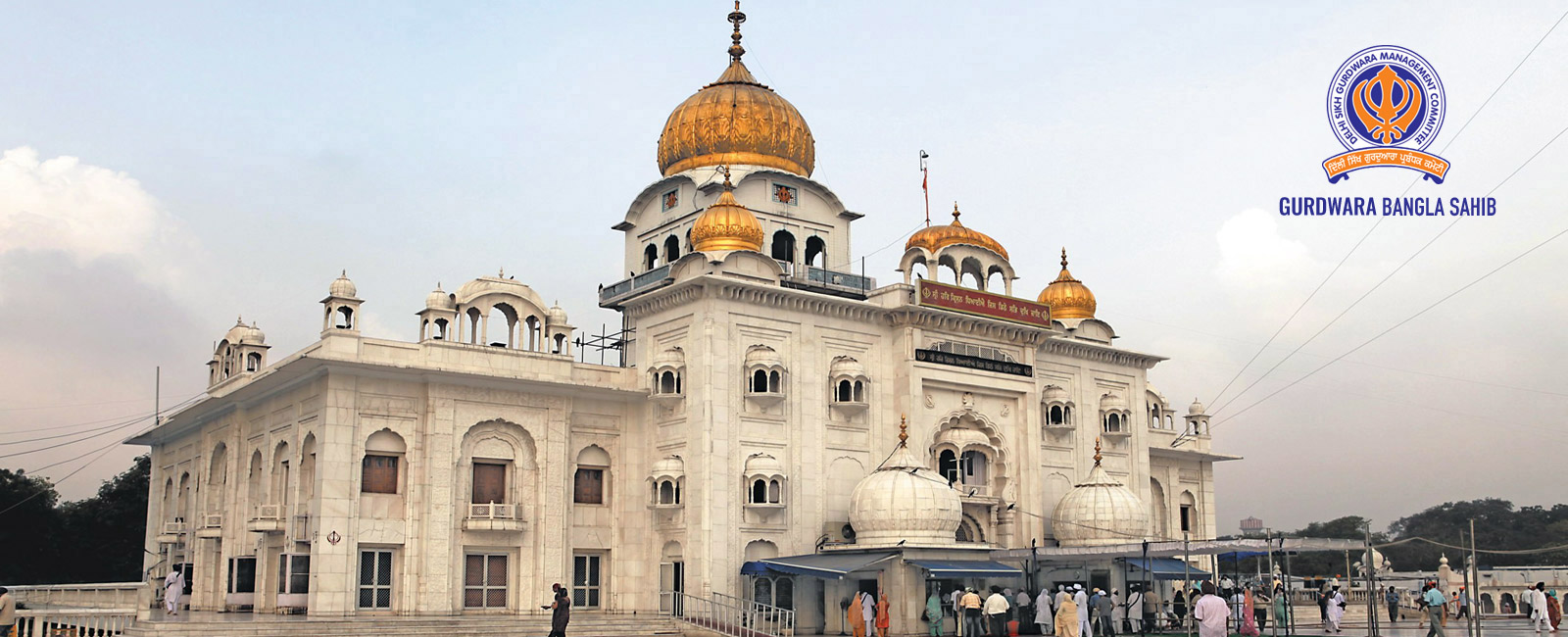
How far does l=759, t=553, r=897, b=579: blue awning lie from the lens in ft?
96.5

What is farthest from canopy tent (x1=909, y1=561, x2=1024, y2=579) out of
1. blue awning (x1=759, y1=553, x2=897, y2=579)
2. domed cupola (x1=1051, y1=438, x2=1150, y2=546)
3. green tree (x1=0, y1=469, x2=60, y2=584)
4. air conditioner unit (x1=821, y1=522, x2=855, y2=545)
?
green tree (x1=0, y1=469, x2=60, y2=584)

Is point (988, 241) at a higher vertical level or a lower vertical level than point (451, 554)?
higher

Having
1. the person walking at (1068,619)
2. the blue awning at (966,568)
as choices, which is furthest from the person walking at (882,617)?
the person walking at (1068,619)

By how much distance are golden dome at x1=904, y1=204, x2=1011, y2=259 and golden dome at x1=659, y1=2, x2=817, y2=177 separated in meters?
3.71

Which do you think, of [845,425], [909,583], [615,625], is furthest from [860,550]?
[615,625]

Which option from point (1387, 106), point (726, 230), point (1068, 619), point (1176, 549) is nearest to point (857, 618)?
point (1068, 619)

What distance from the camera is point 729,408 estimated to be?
103 ft

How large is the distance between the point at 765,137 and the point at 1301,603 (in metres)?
22.2

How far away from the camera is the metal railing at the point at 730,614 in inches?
1158

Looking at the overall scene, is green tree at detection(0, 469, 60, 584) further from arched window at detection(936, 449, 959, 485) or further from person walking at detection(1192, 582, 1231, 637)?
person walking at detection(1192, 582, 1231, 637)

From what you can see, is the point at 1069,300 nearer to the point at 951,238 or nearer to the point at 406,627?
the point at 951,238

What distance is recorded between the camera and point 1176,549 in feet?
90.1

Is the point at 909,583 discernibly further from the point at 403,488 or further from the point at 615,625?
the point at 403,488

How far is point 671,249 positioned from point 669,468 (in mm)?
7870
